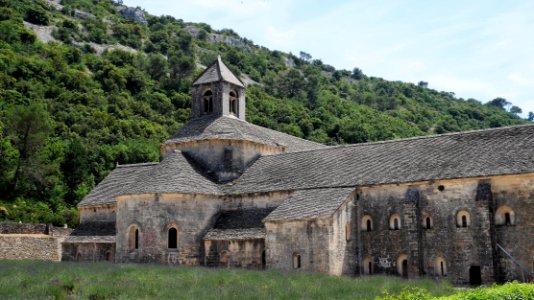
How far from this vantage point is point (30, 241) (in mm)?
40812

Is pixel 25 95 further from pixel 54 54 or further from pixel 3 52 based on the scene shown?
pixel 54 54

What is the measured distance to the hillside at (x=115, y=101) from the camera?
58.8 m

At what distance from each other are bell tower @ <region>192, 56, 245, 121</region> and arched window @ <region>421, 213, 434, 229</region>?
15.6 m

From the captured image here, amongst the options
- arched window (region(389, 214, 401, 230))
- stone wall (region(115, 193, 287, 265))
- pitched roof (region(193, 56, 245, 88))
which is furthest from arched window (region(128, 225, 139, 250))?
arched window (region(389, 214, 401, 230))

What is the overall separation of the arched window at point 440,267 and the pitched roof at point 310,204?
536cm

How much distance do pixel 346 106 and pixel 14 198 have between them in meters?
58.7

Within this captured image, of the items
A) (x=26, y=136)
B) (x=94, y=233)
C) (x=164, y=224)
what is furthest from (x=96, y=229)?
(x=26, y=136)

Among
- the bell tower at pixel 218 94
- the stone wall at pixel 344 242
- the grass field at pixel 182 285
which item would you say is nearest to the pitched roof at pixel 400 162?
the stone wall at pixel 344 242

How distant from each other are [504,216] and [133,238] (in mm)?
19211

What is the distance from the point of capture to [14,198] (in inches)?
2223

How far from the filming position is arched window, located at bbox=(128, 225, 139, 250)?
3344 cm

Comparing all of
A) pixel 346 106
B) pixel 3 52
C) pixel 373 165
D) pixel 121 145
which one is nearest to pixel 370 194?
pixel 373 165

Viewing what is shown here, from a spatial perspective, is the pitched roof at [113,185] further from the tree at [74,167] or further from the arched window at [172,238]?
the tree at [74,167]

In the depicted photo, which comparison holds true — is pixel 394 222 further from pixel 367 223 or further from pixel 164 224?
pixel 164 224
